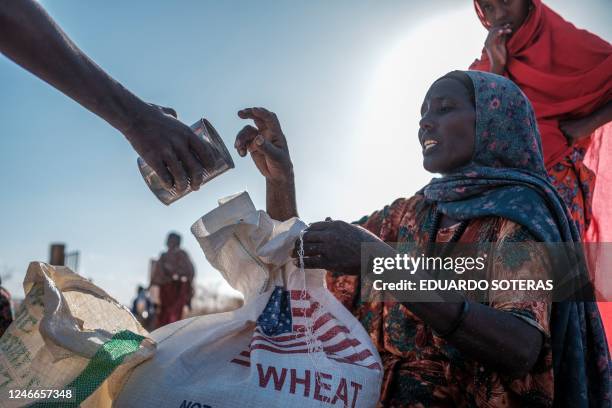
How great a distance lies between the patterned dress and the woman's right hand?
0.54 m

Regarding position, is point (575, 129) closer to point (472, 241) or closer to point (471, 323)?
point (472, 241)

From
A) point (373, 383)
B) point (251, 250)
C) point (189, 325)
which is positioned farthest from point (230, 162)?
point (373, 383)

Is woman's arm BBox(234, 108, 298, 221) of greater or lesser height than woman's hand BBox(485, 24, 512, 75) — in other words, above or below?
below

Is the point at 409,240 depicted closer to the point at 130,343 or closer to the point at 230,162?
the point at 230,162

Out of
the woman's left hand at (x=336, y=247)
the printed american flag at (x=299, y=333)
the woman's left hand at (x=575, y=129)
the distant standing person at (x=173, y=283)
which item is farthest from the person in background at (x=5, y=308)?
the distant standing person at (x=173, y=283)

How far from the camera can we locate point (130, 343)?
174 cm

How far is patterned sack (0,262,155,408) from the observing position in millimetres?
1599

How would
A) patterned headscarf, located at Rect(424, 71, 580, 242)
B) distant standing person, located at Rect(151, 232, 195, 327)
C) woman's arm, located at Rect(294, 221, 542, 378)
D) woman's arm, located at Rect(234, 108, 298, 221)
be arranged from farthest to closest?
1. distant standing person, located at Rect(151, 232, 195, 327)
2. woman's arm, located at Rect(234, 108, 298, 221)
3. patterned headscarf, located at Rect(424, 71, 580, 242)
4. woman's arm, located at Rect(294, 221, 542, 378)

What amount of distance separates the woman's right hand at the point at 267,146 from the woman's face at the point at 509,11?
6.56 feet

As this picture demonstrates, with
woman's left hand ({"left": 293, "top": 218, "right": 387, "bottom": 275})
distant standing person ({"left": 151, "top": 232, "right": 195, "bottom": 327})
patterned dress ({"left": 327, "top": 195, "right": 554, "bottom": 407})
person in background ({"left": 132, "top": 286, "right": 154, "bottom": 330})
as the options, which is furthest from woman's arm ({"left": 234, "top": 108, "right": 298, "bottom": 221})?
person in background ({"left": 132, "top": 286, "right": 154, "bottom": 330})

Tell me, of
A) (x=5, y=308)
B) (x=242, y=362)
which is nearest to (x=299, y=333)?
(x=242, y=362)

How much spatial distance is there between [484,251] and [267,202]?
0.94 meters

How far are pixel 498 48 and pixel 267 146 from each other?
6.32 ft

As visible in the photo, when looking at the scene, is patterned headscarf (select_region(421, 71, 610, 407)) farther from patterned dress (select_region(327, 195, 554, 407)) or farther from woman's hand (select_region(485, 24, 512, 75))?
woman's hand (select_region(485, 24, 512, 75))
